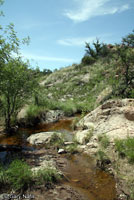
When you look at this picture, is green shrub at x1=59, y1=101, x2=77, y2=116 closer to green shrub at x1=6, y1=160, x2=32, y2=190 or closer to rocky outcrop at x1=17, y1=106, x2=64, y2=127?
rocky outcrop at x1=17, y1=106, x2=64, y2=127

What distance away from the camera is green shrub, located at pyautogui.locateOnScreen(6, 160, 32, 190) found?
3.62 m

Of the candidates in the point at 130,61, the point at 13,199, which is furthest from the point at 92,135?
the point at 130,61

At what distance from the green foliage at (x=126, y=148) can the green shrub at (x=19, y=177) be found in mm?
2737

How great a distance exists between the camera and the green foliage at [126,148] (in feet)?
14.6

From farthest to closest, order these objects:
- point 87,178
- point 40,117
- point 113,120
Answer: point 40,117, point 113,120, point 87,178

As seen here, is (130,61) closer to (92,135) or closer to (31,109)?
(92,135)

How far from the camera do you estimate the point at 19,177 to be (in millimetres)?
3672

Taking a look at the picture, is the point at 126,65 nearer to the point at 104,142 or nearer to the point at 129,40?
the point at 129,40

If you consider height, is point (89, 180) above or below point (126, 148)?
below

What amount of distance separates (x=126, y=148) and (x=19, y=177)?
10.4 feet

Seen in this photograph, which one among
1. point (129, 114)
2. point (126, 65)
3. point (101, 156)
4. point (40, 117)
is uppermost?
point (126, 65)

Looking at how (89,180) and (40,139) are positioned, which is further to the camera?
(40,139)

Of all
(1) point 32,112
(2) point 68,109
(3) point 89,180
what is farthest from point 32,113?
(3) point 89,180

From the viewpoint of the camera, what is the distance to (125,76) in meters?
11.2
